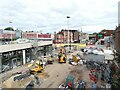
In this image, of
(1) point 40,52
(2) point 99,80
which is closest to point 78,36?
(1) point 40,52

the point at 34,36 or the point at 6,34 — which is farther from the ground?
the point at 6,34

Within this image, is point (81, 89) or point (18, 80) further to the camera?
point (18, 80)

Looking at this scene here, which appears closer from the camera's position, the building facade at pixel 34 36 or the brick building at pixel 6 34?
the brick building at pixel 6 34

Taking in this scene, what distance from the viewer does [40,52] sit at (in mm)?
47906

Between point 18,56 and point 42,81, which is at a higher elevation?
point 18,56

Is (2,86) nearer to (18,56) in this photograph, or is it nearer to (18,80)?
(18,80)

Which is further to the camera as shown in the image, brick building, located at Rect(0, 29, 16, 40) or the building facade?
the building facade

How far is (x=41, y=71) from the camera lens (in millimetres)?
31047

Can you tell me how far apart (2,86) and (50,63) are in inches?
742

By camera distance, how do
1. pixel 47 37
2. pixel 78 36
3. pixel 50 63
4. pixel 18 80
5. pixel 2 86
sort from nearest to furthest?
pixel 2 86
pixel 18 80
pixel 50 63
pixel 47 37
pixel 78 36

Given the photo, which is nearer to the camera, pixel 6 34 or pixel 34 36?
pixel 6 34

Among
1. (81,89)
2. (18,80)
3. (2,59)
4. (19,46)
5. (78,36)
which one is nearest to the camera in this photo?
(81,89)

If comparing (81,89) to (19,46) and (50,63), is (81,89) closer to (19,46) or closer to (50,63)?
(19,46)

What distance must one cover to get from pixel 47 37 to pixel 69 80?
41034 mm
